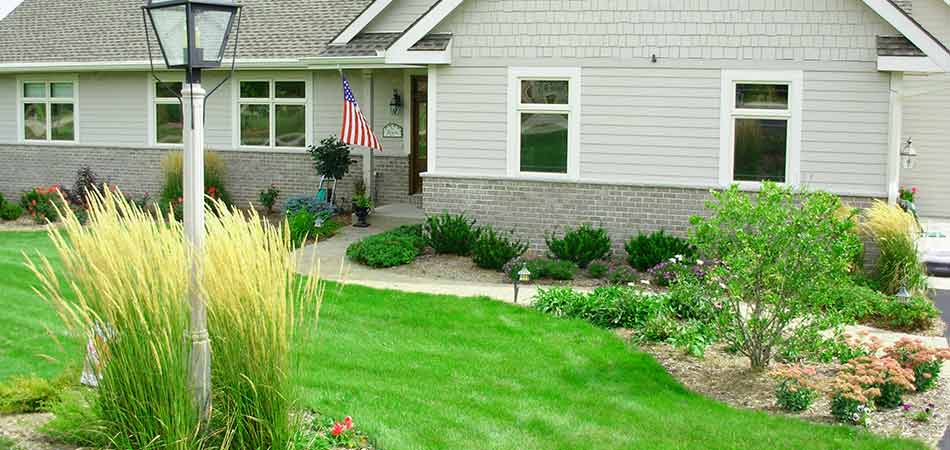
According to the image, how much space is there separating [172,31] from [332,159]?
13.5 meters

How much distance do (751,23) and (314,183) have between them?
9583 millimetres

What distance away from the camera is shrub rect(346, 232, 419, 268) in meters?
15.0

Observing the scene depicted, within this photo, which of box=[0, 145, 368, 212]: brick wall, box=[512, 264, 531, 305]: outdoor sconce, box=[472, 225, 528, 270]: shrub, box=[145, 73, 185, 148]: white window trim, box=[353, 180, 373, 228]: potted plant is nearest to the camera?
box=[512, 264, 531, 305]: outdoor sconce

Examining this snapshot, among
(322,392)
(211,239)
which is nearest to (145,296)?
(211,239)

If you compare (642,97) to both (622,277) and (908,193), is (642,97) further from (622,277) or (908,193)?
(908,193)

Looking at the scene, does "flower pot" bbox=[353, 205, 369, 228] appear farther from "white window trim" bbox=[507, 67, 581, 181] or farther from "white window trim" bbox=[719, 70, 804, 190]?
"white window trim" bbox=[719, 70, 804, 190]

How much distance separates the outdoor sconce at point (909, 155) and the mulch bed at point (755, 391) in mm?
10750

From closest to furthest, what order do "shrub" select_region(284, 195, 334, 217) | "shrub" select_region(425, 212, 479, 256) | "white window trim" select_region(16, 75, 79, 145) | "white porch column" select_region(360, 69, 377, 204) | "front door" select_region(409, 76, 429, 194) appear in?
"shrub" select_region(425, 212, 479, 256)
"shrub" select_region(284, 195, 334, 217)
"white porch column" select_region(360, 69, 377, 204)
"front door" select_region(409, 76, 429, 194)
"white window trim" select_region(16, 75, 79, 145)

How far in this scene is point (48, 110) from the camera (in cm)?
2442

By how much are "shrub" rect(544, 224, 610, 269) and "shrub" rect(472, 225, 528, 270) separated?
533 millimetres

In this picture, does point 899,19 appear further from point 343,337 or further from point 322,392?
point 322,392

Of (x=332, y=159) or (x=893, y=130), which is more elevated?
(x=893, y=130)

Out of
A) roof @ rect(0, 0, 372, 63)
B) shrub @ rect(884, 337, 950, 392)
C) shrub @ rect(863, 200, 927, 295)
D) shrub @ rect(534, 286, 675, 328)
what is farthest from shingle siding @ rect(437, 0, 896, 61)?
shrub @ rect(884, 337, 950, 392)

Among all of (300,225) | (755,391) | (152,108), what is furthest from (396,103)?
(755,391)
